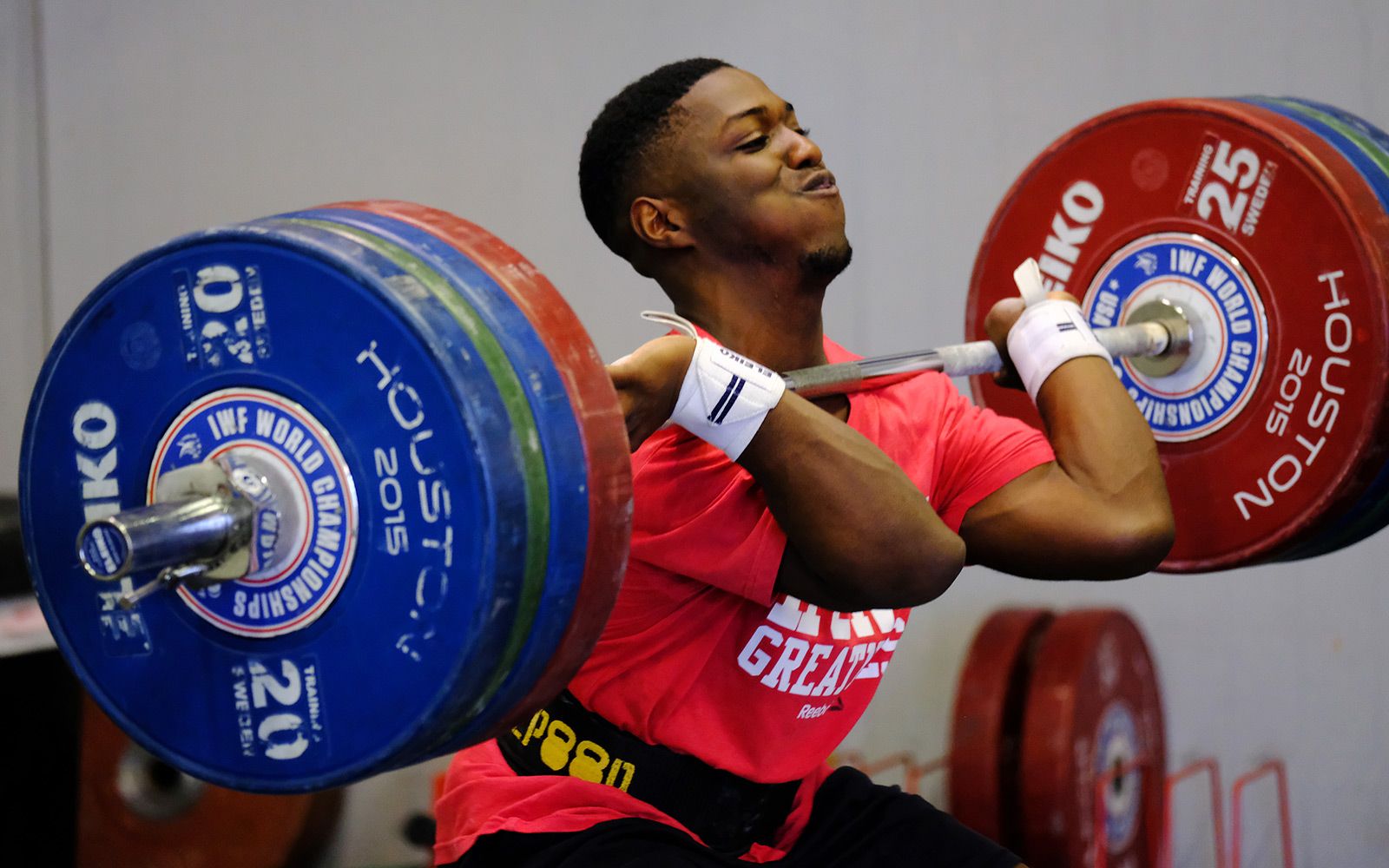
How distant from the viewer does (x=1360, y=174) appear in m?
1.93

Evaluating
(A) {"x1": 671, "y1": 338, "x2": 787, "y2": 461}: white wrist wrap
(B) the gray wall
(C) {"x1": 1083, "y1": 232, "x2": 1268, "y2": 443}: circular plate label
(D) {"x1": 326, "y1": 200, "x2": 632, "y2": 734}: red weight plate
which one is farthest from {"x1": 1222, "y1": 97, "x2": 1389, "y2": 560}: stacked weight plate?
(B) the gray wall

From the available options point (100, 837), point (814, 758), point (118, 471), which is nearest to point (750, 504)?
point (814, 758)

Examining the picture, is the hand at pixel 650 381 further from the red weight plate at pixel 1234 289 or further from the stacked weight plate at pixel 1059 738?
the stacked weight plate at pixel 1059 738

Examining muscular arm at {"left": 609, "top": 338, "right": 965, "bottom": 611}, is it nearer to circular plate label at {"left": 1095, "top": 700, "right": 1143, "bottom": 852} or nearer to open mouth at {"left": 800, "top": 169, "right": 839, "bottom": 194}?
open mouth at {"left": 800, "top": 169, "right": 839, "bottom": 194}

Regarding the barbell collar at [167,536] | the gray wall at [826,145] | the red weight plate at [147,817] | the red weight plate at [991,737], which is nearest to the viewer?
the barbell collar at [167,536]

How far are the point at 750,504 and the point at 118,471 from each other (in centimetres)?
67

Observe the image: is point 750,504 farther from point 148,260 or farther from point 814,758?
point 148,260

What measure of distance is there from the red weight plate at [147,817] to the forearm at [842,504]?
2242 millimetres

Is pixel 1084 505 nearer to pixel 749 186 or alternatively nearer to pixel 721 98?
pixel 749 186

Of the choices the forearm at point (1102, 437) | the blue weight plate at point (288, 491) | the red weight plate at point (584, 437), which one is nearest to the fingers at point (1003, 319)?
the forearm at point (1102, 437)

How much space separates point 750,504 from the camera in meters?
1.50

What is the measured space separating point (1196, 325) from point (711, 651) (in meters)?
1.00

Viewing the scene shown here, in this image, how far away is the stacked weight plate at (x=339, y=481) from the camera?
1.14 meters

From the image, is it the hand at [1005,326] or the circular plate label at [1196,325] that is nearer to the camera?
the hand at [1005,326]
